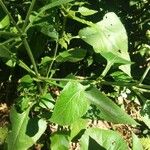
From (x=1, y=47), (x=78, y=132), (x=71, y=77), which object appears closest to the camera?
(x=1, y=47)

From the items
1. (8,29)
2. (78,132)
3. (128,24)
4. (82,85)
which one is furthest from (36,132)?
(128,24)

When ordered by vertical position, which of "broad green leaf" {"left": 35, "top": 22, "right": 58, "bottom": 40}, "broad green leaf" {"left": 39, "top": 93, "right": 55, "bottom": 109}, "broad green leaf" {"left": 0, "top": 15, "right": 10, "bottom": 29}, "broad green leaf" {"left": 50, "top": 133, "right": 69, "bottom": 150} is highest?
"broad green leaf" {"left": 0, "top": 15, "right": 10, "bottom": 29}

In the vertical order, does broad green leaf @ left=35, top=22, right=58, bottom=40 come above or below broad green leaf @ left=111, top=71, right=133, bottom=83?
above

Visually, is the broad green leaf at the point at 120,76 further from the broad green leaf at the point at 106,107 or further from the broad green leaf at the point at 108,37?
the broad green leaf at the point at 106,107

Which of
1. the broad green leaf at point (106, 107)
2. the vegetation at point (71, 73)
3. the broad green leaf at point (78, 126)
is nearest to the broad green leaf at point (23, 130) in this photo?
the vegetation at point (71, 73)

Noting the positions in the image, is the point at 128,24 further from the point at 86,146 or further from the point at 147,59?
the point at 86,146

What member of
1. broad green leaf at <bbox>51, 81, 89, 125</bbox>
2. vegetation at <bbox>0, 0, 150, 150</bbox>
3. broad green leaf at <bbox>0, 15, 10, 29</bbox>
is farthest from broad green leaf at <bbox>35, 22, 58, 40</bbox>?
broad green leaf at <bbox>51, 81, 89, 125</bbox>

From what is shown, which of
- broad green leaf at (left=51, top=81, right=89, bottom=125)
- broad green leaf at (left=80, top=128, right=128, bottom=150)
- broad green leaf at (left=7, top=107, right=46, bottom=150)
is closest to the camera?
broad green leaf at (left=51, top=81, right=89, bottom=125)

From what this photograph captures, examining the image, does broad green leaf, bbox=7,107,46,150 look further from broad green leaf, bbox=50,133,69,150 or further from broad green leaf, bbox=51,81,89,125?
broad green leaf, bbox=51,81,89,125
